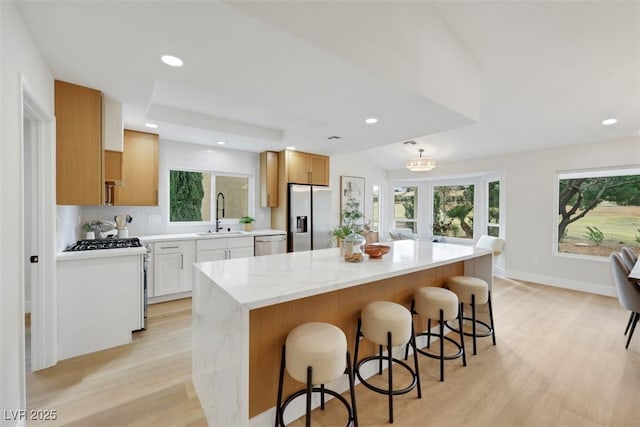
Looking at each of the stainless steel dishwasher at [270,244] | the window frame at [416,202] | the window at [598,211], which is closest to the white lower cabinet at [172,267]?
the stainless steel dishwasher at [270,244]

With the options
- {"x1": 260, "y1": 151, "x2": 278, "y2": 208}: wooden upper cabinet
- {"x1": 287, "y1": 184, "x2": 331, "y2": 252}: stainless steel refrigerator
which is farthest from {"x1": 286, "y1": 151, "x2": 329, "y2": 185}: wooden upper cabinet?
{"x1": 260, "y1": 151, "x2": 278, "y2": 208}: wooden upper cabinet

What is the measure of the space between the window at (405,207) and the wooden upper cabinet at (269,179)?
3.66 meters

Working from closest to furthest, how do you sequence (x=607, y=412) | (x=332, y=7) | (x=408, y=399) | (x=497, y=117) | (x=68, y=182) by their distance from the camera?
1. (x=332, y=7)
2. (x=607, y=412)
3. (x=408, y=399)
4. (x=68, y=182)
5. (x=497, y=117)

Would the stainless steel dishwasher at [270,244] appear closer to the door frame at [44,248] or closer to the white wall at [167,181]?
the white wall at [167,181]

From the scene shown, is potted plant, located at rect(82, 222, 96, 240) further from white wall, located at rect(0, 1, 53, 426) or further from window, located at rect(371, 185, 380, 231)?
window, located at rect(371, 185, 380, 231)

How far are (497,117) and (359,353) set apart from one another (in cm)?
365

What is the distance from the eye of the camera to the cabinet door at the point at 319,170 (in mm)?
4961

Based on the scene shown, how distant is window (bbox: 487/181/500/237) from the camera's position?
546 centimetres

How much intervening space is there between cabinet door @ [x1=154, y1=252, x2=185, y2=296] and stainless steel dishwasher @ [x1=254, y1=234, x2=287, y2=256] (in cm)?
109

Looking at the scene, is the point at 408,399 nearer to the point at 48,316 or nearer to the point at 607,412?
the point at 607,412

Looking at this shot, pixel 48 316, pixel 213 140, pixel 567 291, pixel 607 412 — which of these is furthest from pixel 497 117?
pixel 48 316

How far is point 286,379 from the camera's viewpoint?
5.57ft

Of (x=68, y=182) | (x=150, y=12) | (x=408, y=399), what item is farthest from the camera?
(x=68, y=182)

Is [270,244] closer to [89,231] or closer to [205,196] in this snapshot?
[205,196]
